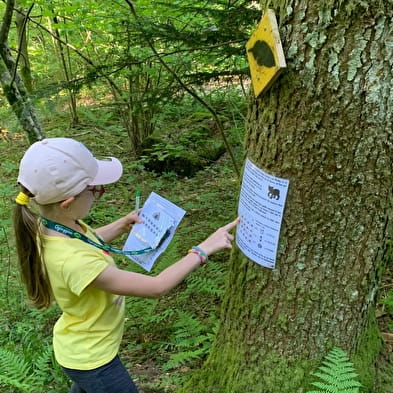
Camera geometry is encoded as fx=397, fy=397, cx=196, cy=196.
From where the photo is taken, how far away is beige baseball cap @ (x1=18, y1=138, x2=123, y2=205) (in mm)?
1633

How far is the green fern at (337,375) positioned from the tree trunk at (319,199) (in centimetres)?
6

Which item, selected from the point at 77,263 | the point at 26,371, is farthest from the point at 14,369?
the point at 77,263

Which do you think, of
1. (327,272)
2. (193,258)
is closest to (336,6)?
(327,272)

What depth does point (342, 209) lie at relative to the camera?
1.52m

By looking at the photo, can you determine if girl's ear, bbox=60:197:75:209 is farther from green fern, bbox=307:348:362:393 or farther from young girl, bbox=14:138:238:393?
green fern, bbox=307:348:362:393

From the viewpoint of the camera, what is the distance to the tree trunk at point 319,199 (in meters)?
1.35

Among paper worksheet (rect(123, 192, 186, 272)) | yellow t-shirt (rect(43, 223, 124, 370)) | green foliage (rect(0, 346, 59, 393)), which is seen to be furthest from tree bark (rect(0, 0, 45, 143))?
yellow t-shirt (rect(43, 223, 124, 370))

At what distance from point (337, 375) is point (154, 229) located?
41.3 inches

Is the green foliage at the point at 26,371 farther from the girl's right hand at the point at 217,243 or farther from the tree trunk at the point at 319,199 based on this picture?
the girl's right hand at the point at 217,243

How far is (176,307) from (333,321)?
1799mm

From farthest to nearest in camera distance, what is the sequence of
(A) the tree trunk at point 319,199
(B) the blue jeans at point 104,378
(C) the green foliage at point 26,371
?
(C) the green foliage at point 26,371
(B) the blue jeans at point 104,378
(A) the tree trunk at point 319,199

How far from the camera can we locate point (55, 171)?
163cm

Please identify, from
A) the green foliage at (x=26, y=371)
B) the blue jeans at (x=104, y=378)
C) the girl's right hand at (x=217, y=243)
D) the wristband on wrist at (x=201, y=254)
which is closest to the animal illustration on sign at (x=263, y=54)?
the girl's right hand at (x=217, y=243)

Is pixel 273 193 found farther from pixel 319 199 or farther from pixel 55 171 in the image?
pixel 55 171
